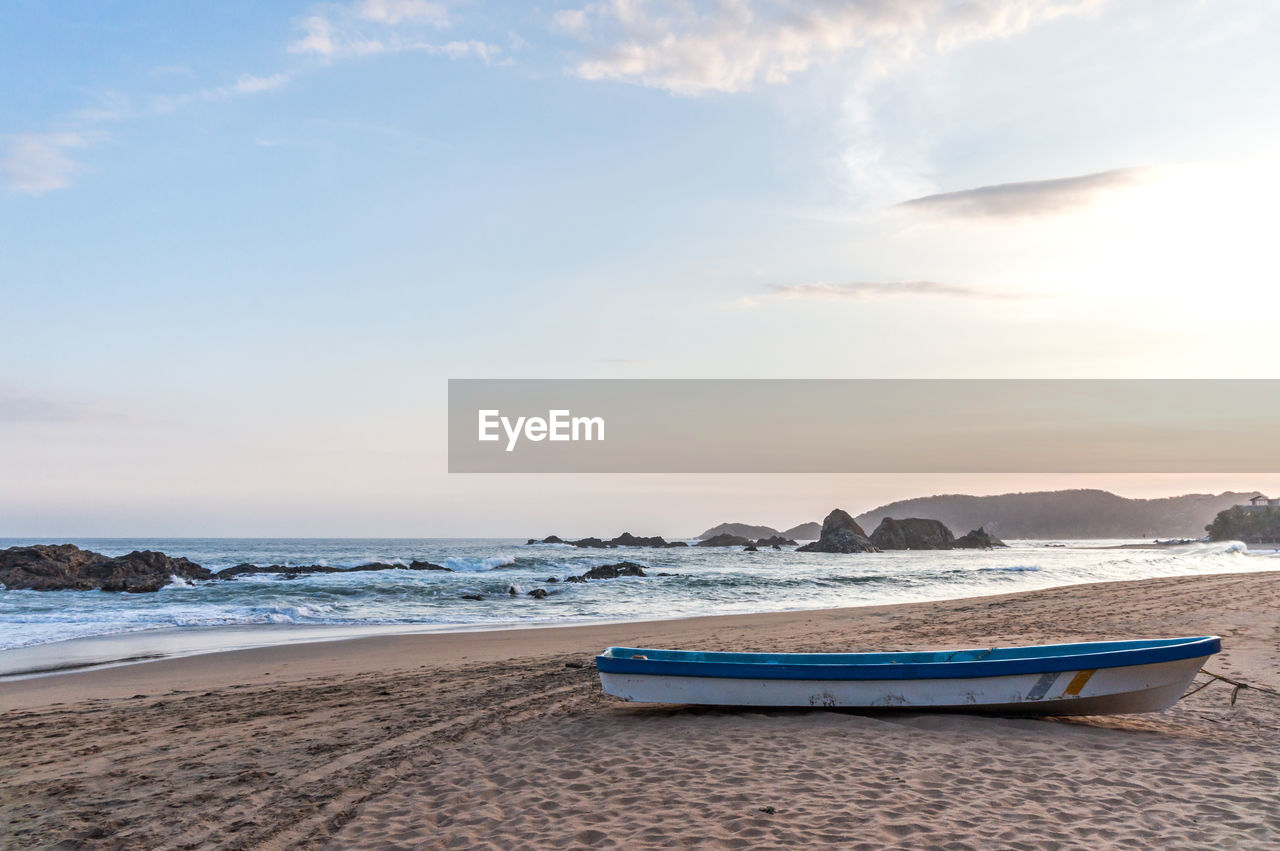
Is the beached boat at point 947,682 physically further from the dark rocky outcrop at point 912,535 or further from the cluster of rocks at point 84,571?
the dark rocky outcrop at point 912,535

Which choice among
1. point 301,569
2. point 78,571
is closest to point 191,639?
point 78,571

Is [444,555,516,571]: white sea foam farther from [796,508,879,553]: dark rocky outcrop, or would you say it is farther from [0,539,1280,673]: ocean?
[796,508,879,553]: dark rocky outcrop

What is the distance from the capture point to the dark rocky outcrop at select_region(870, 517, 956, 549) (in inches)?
3615

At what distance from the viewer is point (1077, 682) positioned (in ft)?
26.1

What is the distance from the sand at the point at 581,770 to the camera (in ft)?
17.8

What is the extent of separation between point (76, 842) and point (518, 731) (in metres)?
3.80

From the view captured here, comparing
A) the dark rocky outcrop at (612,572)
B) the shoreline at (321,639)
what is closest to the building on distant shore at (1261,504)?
the dark rocky outcrop at (612,572)

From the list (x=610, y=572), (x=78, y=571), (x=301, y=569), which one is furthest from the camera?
(x=301, y=569)

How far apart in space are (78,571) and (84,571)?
261mm

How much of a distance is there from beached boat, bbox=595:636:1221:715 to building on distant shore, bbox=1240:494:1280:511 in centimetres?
10355

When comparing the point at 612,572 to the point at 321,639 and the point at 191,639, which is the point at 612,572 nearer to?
the point at 321,639

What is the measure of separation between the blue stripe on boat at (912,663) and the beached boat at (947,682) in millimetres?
10

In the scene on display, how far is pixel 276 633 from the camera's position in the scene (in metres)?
18.7

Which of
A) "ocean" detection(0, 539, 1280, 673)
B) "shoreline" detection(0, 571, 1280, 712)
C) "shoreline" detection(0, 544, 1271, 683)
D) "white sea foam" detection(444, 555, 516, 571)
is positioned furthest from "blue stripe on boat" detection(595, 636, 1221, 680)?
"white sea foam" detection(444, 555, 516, 571)
